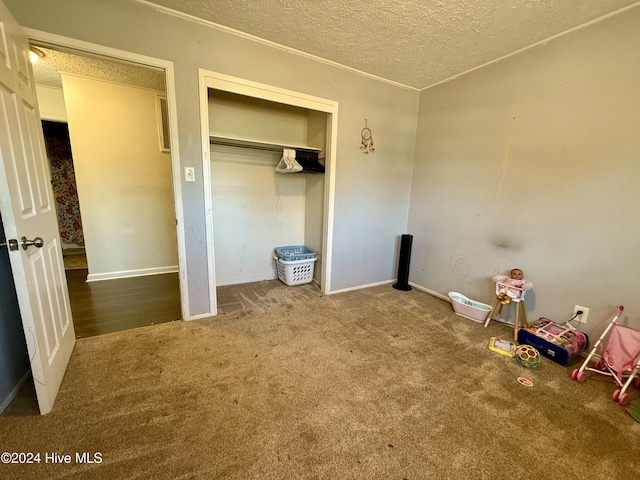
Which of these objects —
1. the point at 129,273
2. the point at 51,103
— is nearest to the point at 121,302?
the point at 129,273

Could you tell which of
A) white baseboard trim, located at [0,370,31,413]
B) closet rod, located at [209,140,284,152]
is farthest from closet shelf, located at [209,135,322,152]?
white baseboard trim, located at [0,370,31,413]

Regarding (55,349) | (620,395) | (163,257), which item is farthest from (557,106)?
(163,257)

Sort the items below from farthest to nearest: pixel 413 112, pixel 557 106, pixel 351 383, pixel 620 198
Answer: pixel 413 112, pixel 557 106, pixel 620 198, pixel 351 383

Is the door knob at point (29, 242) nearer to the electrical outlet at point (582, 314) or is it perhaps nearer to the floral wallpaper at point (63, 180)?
the electrical outlet at point (582, 314)

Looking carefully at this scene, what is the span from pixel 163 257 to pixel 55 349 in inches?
86.8

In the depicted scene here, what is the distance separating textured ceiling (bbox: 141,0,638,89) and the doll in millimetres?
1847

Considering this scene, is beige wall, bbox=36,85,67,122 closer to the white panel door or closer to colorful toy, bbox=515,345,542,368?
the white panel door

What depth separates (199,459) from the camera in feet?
3.80

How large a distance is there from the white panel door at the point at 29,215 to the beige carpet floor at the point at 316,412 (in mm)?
278

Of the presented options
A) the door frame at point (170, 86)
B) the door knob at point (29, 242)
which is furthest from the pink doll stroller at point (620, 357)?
the door knob at point (29, 242)

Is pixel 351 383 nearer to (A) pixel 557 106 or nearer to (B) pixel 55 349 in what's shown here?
(B) pixel 55 349

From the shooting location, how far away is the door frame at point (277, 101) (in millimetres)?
2105

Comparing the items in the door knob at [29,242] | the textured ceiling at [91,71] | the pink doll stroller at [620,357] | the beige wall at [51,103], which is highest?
the textured ceiling at [91,71]

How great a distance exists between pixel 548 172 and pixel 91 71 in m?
4.51
